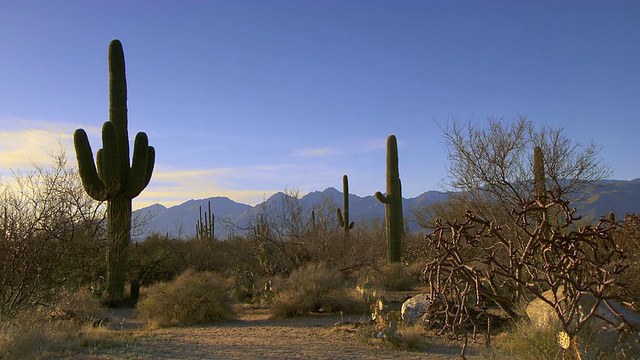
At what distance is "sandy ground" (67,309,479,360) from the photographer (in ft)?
28.2

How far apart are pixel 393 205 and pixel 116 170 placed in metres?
10.1

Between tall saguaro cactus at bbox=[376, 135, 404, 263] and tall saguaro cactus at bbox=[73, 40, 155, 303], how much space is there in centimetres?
901

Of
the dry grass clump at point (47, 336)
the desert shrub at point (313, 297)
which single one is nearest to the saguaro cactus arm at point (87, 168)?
the dry grass clump at point (47, 336)

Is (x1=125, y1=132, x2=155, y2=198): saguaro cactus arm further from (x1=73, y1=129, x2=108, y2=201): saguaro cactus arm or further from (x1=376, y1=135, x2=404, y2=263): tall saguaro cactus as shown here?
(x1=376, y1=135, x2=404, y2=263): tall saguaro cactus

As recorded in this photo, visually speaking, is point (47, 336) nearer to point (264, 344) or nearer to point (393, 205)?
point (264, 344)

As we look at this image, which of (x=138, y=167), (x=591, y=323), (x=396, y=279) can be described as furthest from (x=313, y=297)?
(x=591, y=323)

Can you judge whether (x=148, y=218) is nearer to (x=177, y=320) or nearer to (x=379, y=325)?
(x=177, y=320)

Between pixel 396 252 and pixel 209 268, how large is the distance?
8370 mm

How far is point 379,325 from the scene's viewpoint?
10680 millimetres

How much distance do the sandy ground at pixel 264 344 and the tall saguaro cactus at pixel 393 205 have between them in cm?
903

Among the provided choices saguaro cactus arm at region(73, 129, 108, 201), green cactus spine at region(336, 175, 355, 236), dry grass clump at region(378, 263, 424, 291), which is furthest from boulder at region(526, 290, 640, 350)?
green cactus spine at region(336, 175, 355, 236)

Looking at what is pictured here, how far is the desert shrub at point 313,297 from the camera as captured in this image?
13.2 meters

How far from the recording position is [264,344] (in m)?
9.58

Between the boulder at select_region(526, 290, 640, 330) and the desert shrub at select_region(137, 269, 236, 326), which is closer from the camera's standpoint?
the boulder at select_region(526, 290, 640, 330)
